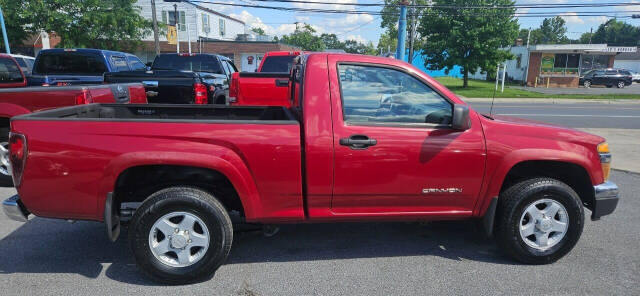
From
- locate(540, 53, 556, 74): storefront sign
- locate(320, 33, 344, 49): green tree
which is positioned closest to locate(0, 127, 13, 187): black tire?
locate(540, 53, 556, 74): storefront sign

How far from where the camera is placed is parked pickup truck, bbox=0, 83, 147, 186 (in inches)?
187

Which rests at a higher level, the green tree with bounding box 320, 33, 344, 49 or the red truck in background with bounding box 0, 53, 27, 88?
the green tree with bounding box 320, 33, 344, 49

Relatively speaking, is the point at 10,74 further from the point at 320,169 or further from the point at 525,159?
the point at 525,159

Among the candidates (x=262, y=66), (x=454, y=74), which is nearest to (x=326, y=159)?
(x=262, y=66)

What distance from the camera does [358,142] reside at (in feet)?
10.3

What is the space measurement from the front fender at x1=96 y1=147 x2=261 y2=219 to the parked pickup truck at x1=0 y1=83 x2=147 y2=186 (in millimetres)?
2181

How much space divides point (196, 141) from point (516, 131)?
258 centimetres

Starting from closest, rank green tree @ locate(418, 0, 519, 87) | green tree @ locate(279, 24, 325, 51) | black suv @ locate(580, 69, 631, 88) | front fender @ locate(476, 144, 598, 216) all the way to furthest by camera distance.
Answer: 1. front fender @ locate(476, 144, 598, 216)
2. green tree @ locate(418, 0, 519, 87)
3. black suv @ locate(580, 69, 631, 88)
4. green tree @ locate(279, 24, 325, 51)

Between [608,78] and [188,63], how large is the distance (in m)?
36.2

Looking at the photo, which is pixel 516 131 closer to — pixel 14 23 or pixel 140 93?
pixel 140 93

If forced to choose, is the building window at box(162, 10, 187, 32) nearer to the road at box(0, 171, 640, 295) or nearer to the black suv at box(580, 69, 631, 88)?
the black suv at box(580, 69, 631, 88)

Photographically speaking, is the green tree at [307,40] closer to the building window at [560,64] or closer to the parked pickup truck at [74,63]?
the building window at [560,64]

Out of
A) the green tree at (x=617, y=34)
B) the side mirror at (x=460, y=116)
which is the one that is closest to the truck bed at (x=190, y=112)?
the side mirror at (x=460, y=116)

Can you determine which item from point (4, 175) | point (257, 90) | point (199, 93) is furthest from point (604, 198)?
point (4, 175)
